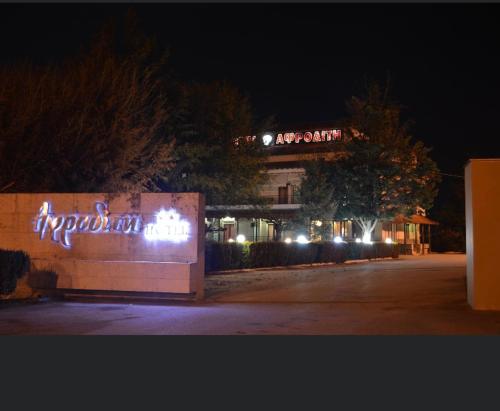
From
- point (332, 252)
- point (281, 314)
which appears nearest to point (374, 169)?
point (332, 252)

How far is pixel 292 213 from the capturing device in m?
45.2

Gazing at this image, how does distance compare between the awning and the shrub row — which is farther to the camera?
the awning

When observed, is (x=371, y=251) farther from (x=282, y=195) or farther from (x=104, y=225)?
(x=104, y=225)

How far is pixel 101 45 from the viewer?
76.8 feet

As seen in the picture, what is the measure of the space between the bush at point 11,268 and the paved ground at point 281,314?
2.53ft

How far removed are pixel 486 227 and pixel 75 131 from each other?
44.6 ft

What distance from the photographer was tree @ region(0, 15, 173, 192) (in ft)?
66.3

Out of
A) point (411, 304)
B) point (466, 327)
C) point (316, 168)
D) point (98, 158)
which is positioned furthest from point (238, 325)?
point (316, 168)

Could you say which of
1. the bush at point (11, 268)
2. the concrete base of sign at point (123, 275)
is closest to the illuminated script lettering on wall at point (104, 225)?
the concrete base of sign at point (123, 275)

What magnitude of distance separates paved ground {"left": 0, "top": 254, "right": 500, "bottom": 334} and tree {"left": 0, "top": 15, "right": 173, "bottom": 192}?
5.49m

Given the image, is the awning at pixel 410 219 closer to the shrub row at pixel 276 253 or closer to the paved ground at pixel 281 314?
the shrub row at pixel 276 253

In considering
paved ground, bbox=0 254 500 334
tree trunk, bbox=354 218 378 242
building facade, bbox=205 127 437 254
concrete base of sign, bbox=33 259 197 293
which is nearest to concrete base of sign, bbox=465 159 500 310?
paved ground, bbox=0 254 500 334

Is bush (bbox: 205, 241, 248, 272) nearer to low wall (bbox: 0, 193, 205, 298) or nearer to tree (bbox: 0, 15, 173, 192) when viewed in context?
tree (bbox: 0, 15, 173, 192)

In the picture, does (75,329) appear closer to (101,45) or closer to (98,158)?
(98,158)
